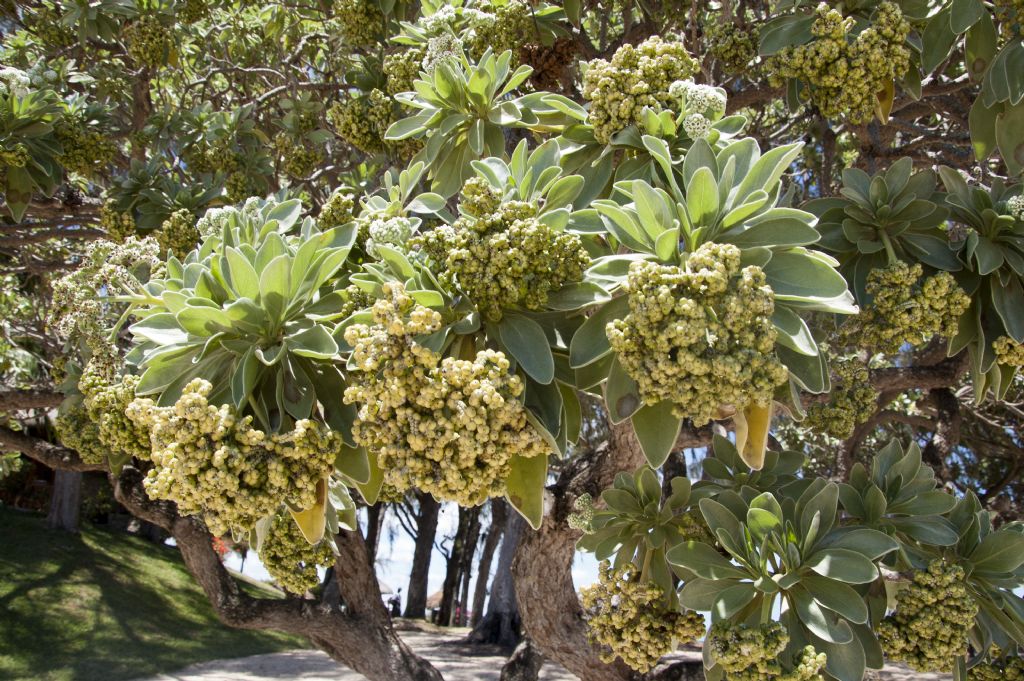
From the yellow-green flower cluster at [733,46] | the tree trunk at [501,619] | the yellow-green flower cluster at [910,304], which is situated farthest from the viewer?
the tree trunk at [501,619]

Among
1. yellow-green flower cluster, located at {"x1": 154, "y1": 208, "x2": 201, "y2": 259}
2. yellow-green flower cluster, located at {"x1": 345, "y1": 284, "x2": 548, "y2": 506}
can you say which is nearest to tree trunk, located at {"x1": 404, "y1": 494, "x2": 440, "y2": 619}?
yellow-green flower cluster, located at {"x1": 154, "y1": 208, "x2": 201, "y2": 259}

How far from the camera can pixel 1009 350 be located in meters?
2.98

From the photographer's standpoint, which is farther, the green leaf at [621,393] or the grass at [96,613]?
the grass at [96,613]

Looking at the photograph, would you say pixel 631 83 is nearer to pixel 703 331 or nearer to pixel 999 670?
pixel 703 331

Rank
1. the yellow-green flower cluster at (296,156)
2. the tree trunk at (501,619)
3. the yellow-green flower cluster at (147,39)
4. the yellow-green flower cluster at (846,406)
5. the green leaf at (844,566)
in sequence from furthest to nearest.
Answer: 1. the tree trunk at (501,619)
2. the yellow-green flower cluster at (147,39)
3. the yellow-green flower cluster at (296,156)
4. the yellow-green flower cluster at (846,406)
5. the green leaf at (844,566)

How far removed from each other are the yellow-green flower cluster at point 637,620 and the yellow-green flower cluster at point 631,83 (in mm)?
1649

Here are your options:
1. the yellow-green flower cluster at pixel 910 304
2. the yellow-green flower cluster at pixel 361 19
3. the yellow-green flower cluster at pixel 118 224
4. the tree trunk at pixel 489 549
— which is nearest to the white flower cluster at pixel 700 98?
the yellow-green flower cluster at pixel 910 304

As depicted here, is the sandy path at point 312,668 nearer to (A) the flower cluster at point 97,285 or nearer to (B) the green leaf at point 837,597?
(A) the flower cluster at point 97,285

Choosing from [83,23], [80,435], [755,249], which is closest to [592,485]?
[755,249]

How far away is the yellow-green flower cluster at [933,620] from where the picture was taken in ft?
9.04

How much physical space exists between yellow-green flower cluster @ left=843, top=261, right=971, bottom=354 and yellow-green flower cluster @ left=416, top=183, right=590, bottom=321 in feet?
4.27

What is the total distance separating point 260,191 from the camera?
227 inches

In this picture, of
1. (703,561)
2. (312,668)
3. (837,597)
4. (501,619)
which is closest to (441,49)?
(703,561)

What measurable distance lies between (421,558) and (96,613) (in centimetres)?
1060
